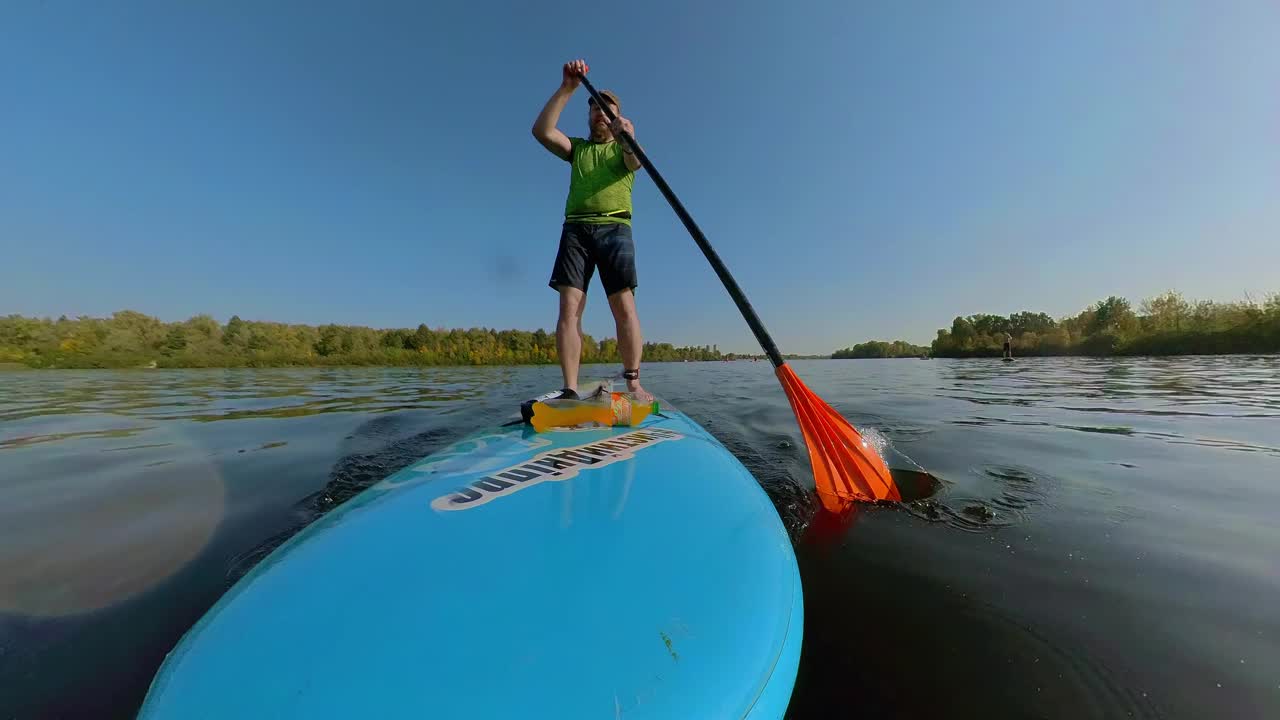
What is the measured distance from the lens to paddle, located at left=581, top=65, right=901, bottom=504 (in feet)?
7.64

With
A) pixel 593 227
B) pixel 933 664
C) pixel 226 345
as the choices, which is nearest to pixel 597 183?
pixel 593 227

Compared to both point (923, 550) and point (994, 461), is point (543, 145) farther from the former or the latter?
point (994, 461)

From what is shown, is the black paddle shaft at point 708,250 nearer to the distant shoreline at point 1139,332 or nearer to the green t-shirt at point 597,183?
the green t-shirt at point 597,183

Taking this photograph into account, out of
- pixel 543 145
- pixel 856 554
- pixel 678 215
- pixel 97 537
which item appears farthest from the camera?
pixel 678 215

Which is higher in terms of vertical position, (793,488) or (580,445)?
(580,445)

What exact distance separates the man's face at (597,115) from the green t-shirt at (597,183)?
16 centimetres

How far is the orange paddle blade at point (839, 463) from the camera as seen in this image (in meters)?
2.31

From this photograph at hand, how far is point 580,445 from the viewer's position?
6.11 ft

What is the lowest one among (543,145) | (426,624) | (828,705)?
(828,705)

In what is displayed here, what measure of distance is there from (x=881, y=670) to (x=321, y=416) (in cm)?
596

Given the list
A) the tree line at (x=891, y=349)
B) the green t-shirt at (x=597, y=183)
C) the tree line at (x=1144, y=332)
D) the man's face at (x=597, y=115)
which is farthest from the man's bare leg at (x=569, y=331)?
the tree line at (x=891, y=349)

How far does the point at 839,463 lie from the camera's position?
2.45 meters

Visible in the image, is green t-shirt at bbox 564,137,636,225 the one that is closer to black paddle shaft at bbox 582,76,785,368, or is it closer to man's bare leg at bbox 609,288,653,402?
black paddle shaft at bbox 582,76,785,368

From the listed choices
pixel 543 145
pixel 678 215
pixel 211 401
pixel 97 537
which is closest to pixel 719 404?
pixel 678 215
